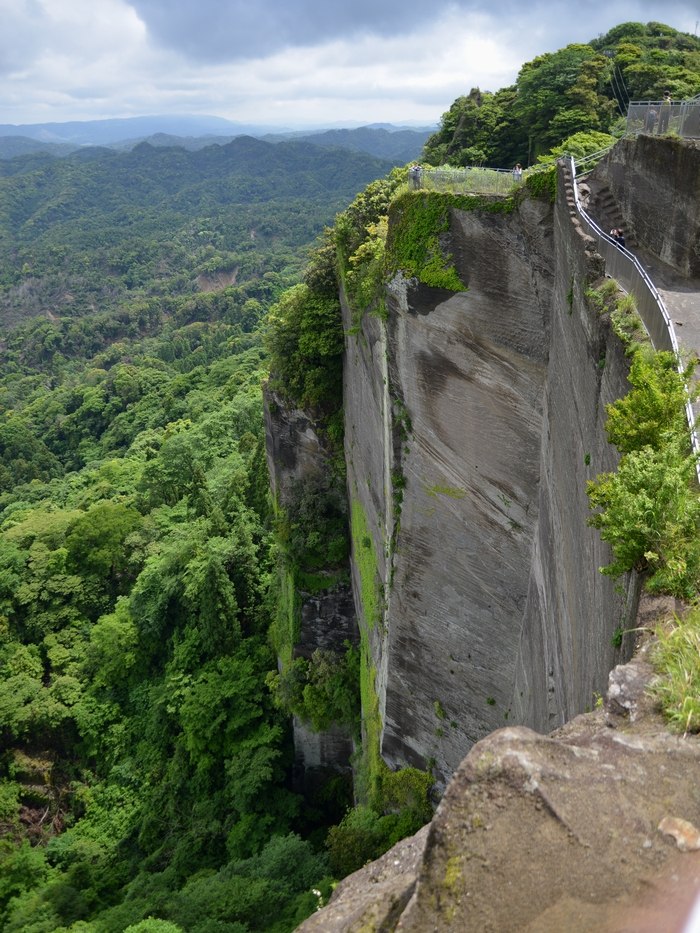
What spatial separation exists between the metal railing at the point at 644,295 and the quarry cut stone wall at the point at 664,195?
130 centimetres

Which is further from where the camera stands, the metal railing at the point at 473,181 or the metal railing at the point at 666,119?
the metal railing at the point at 473,181

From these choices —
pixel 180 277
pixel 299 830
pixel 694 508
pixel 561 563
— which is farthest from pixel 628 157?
pixel 180 277

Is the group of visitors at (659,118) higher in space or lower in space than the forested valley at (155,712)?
higher

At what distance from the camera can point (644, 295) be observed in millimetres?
8266

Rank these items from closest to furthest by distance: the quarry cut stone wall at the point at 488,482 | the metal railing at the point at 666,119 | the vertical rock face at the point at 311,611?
the quarry cut stone wall at the point at 488,482
the metal railing at the point at 666,119
the vertical rock face at the point at 311,611

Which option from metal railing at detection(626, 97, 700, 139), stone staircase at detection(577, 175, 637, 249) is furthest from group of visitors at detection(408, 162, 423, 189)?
metal railing at detection(626, 97, 700, 139)

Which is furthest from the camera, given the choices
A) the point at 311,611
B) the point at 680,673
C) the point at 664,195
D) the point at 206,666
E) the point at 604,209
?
the point at 206,666

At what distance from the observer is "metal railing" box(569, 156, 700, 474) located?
7094 millimetres

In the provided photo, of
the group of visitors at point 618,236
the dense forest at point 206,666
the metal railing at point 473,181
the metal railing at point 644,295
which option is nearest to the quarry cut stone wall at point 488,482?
the metal railing at point 644,295

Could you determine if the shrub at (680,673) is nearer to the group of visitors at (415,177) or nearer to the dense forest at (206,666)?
the dense forest at (206,666)

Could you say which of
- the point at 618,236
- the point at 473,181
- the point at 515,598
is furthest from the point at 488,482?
the point at 473,181

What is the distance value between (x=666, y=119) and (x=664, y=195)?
1.70 m

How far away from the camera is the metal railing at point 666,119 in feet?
34.3

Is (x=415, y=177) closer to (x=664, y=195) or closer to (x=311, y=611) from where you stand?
(x=664, y=195)
